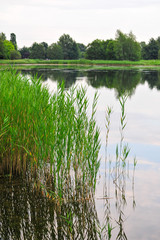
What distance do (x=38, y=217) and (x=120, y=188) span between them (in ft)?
5.65

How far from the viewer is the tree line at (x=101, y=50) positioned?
83062 mm

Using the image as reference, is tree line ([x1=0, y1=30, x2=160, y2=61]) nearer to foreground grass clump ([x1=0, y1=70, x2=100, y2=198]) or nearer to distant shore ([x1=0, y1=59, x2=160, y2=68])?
distant shore ([x1=0, y1=59, x2=160, y2=68])

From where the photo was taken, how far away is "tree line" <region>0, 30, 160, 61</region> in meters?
83.1

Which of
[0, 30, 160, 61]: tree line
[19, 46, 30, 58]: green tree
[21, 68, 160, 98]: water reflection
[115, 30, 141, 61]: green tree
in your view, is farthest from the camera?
[19, 46, 30, 58]: green tree

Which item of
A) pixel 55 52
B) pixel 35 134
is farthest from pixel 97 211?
pixel 55 52

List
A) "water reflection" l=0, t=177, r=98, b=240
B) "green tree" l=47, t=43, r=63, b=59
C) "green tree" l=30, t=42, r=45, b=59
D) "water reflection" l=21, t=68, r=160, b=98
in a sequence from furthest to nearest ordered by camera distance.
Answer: "green tree" l=47, t=43, r=63, b=59 → "green tree" l=30, t=42, r=45, b=59 → "water reflection" l=21, t=68, r=160, b=98 → "water reflection" l=0, t=177, r=98, b=240

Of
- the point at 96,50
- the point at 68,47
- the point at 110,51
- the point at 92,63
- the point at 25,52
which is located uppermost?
the point at 68,47

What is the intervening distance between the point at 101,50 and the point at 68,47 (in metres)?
26.7

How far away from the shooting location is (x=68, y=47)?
4579 inches

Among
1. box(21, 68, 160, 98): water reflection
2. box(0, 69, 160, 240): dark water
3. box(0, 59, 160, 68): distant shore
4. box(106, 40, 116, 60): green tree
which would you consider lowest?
box(0, 69, 160, 240): dark water

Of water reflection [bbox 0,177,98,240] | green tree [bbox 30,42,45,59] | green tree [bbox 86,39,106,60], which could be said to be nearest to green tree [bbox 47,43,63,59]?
green tree [bbox 30,42,45,59]

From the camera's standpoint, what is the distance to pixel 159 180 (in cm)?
619

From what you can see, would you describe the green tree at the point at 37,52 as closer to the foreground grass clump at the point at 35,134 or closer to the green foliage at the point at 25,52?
→ the green foliage at the point at 25,52

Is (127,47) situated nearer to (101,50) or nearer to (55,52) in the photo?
(101,50)
